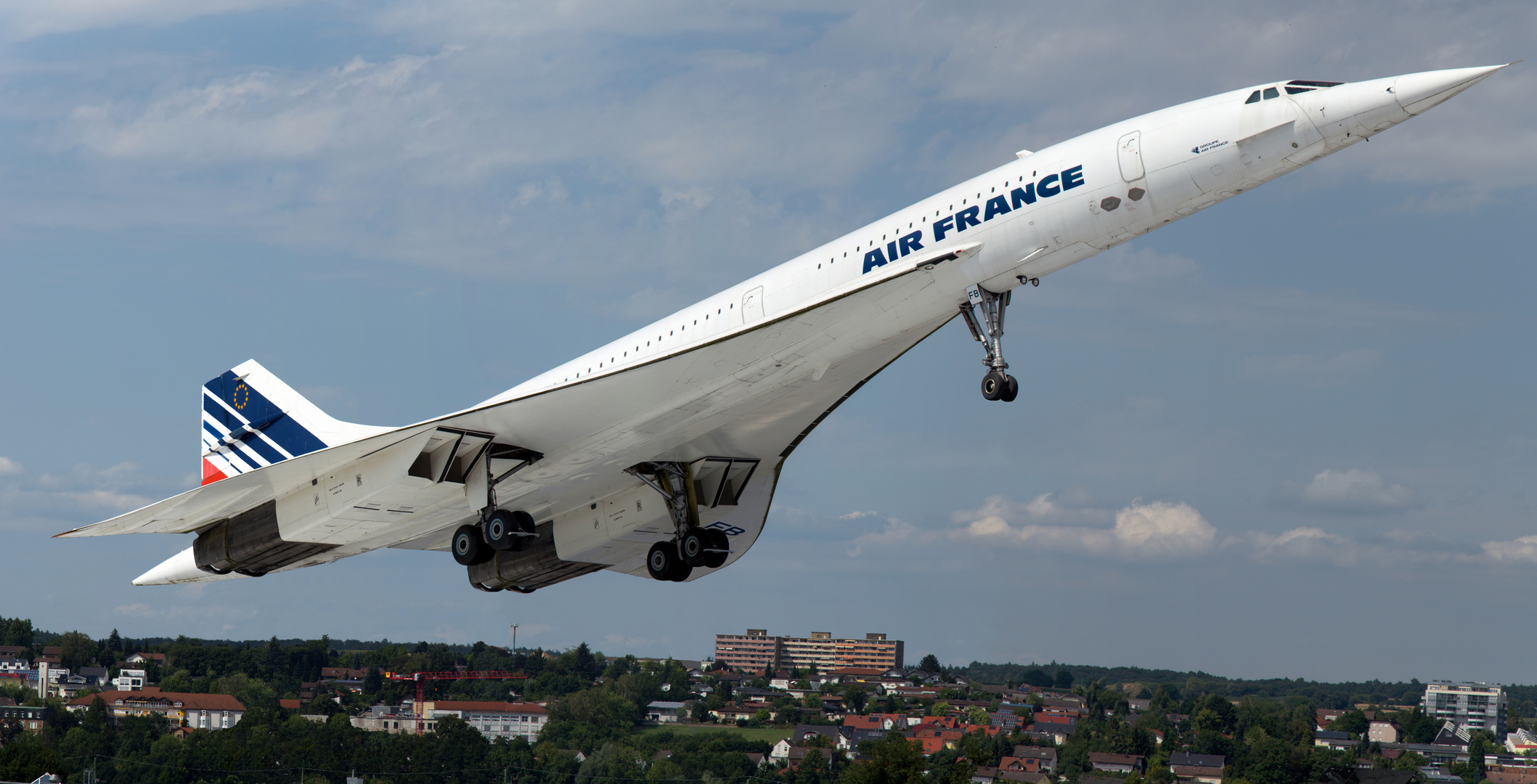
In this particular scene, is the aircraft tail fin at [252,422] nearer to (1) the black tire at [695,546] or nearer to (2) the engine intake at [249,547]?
(2) the engine intake at [249,547]

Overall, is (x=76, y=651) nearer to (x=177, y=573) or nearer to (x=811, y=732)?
(x=811, y=732)

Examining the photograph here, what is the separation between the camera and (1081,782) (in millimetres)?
55969

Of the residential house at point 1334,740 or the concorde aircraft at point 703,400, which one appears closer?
the concorde aircraft at point 703,400

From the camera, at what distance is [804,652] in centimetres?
7781

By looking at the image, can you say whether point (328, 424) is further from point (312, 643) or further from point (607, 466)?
point (312, 643)

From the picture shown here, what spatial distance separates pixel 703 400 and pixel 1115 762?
54.8m

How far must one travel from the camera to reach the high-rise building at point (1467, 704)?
296 ft

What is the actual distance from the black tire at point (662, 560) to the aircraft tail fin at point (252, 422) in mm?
5007

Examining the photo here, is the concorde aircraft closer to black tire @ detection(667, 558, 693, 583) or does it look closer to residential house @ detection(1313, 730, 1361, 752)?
black tire @ detection(667, 558, 693, 583)

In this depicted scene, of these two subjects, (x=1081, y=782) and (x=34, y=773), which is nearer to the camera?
(x=34, y=773)

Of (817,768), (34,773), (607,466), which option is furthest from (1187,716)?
(607,466)

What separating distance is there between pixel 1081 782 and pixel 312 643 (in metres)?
43.4

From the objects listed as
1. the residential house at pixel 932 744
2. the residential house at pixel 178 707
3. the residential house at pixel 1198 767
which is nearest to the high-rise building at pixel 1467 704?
the residential house at pixel 1198 767

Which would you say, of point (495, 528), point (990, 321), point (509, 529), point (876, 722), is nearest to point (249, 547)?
point (495, 528)
